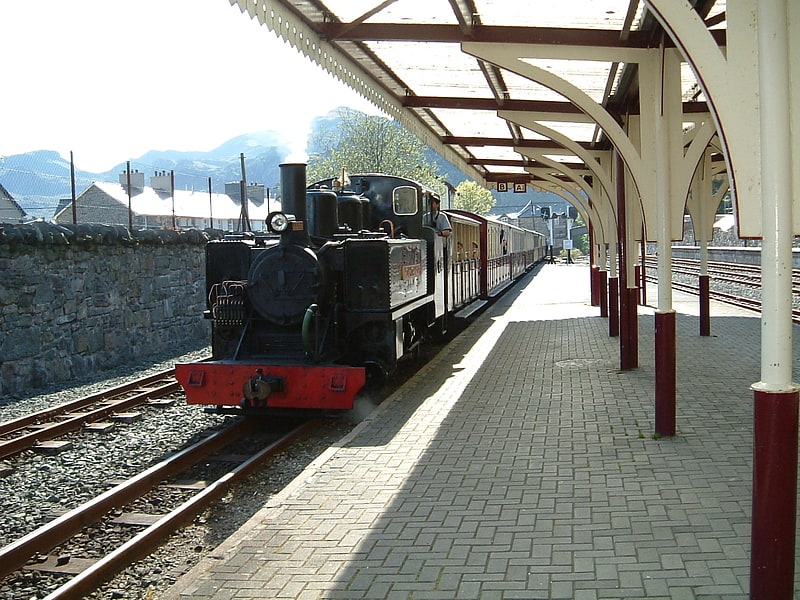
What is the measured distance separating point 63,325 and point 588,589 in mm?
9670

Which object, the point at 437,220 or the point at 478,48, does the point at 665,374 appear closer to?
the point at 478,48

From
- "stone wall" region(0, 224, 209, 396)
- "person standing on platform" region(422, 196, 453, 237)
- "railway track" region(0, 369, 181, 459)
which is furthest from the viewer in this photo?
"person standing on platform" region(422, 196, 453, 237)

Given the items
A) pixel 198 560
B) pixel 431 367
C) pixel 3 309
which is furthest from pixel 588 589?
pixel 3 309

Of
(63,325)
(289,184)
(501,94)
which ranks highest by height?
(501,94)

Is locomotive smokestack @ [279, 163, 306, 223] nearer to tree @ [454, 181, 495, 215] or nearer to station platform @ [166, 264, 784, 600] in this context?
station platform @ [166, 264, 784, 600]

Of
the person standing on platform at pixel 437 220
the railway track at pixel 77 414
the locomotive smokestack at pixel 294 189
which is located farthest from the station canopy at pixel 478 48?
the railway track at pixel 77 414

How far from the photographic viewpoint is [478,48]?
7871 mm

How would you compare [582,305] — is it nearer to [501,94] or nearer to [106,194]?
[501,94]

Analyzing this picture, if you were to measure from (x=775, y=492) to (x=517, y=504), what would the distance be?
2044 mm

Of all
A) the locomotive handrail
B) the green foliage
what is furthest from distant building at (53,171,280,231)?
the green foliage

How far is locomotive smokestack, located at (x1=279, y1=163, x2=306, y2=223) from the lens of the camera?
8328mm

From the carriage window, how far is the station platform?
2626mm

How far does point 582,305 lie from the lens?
70.1 ft

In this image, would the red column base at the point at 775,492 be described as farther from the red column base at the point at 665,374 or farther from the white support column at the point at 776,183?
the red column base at the point at 665,374
